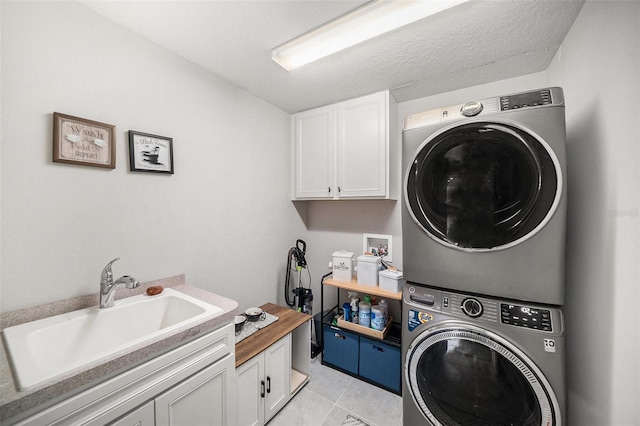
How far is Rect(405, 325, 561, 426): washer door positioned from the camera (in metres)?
0.99

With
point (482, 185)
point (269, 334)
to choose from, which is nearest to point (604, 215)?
point (482, 185)

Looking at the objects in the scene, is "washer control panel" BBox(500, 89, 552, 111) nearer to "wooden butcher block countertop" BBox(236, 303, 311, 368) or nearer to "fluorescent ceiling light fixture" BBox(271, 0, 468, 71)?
"fluorescent ceiling light fixture" BBox(271, 0, 468, 71)

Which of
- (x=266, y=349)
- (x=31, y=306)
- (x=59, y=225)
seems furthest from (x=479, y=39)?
(x=31, y=306)

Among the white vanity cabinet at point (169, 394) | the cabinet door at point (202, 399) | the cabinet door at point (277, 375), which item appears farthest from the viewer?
the cabinet door at point (277, 375)

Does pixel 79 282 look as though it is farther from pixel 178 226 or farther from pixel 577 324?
pixel 577 324

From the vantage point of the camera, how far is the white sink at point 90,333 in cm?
74

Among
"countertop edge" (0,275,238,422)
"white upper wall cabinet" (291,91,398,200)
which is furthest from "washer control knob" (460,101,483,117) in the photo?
"countertop edge" (0,275,238,422)

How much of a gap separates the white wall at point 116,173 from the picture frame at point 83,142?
4 cm

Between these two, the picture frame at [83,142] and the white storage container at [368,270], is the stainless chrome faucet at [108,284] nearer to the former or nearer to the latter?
the picture frame at [83,142]

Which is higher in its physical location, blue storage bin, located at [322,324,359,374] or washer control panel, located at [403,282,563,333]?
washer control panel, located at [403,282,563,333]

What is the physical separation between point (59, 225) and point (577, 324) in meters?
2.64

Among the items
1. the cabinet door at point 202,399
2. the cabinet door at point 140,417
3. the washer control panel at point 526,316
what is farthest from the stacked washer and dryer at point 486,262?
the cabinet door at point 140,417

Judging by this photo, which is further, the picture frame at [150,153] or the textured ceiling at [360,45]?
the picture frame at [150,153]

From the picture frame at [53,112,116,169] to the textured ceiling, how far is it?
61cm
